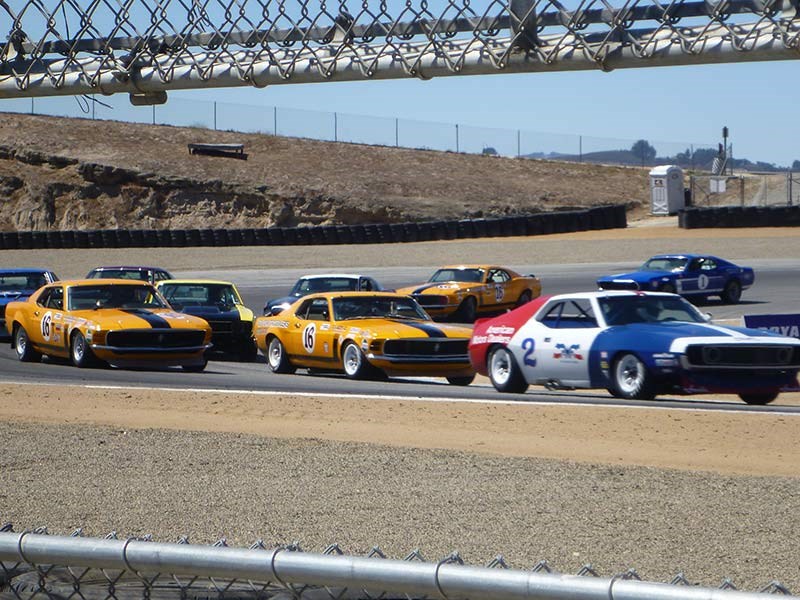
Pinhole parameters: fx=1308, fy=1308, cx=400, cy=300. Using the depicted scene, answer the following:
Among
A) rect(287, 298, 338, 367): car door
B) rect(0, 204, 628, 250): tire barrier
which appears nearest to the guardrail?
rect(287, 298, 338, 367): car door

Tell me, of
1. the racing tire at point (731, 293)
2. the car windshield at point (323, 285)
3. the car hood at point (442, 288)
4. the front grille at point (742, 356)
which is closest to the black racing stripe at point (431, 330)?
the front grille at point (742, 356)

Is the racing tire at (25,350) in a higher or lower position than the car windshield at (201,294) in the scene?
lower

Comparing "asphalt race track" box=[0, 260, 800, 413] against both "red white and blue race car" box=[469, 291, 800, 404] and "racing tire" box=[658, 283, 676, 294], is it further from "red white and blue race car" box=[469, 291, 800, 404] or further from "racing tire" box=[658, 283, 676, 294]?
"racing tire" box=[658, 283, 676, 294]

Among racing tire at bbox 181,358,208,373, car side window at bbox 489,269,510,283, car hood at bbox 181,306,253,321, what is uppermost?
car side window at bbox 489,269,510,283

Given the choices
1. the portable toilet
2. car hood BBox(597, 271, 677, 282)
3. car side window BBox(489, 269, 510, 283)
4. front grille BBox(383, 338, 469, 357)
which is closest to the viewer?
front grille BBox(383, 338, 469, 357)

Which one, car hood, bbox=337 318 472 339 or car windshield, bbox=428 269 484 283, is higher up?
car windshield, bbox=428 269 484 283

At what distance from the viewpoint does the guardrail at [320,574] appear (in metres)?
3.19

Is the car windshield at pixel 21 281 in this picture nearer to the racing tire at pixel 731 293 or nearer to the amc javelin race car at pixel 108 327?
the amc javelin race car at pixel 108 327

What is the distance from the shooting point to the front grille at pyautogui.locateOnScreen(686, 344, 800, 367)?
12.8 meters

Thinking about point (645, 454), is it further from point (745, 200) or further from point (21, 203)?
point (745, 200)

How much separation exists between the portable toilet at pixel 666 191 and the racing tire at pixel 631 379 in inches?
1852

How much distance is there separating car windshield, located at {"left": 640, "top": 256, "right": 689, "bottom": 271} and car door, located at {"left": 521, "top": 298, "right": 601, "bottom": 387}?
1679 cm

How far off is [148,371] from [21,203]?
4360cm

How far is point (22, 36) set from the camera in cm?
1181
